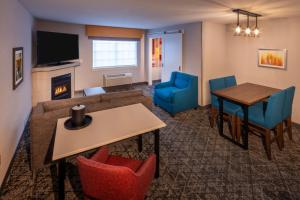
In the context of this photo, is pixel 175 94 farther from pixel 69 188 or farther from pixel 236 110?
pixel 69 188

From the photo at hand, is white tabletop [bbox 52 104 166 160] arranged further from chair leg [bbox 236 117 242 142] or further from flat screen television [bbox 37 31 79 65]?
flat screen television [bbox 37 31 79 65]

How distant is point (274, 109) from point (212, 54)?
270 centimetres

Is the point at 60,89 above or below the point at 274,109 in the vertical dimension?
above

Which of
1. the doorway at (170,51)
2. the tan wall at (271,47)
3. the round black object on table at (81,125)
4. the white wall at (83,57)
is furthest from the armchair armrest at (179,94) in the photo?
the white wall at (83,57)

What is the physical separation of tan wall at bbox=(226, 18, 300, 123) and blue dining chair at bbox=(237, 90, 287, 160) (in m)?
1.56

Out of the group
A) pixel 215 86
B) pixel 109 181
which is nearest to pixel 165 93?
pixel 215 86

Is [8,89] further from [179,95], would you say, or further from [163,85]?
[163,85]

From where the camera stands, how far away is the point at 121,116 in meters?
2.29

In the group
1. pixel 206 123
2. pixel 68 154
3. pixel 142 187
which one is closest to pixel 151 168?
pixel 142 187

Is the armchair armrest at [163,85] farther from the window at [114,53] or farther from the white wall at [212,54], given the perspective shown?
the window at [114,53]

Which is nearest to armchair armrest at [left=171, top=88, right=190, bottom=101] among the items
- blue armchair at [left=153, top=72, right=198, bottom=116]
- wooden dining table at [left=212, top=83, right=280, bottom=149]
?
blue armchair at [left=153, top=72, right=198, bottom=116]

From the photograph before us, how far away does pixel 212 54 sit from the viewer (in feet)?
16.8

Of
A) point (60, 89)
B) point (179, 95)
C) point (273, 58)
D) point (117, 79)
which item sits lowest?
point (179, 95)

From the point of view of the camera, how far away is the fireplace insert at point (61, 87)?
191 inches
